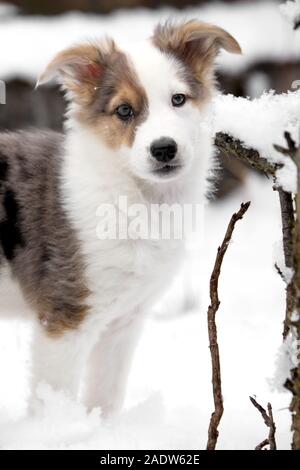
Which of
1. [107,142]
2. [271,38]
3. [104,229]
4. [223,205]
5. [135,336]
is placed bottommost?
[135,336]

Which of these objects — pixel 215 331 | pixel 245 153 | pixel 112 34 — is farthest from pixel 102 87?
pixel 112 34

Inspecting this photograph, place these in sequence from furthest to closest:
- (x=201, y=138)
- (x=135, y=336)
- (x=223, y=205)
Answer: (x=223, y=205)
(x=135, y=336)
(x=201, y=138)

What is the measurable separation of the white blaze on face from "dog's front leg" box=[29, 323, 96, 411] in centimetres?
79

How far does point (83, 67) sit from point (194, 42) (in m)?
0.55

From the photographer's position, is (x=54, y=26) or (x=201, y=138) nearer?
(x=201, y=138)

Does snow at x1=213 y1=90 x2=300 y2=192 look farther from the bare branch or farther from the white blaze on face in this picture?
the white blaze on face

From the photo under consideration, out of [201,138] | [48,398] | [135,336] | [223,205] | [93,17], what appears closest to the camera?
[48,398]

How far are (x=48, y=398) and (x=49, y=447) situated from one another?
0.53 meters

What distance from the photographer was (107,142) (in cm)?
361

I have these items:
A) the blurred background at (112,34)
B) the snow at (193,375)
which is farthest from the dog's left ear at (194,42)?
the blurred background at (112,34)

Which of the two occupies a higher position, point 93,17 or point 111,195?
point 93,17

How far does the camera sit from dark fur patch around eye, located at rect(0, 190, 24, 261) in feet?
12.1

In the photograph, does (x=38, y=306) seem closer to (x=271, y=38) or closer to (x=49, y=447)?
(x=49, y=447)

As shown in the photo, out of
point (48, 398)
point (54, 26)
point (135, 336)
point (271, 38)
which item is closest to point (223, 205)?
point (271, 38)
